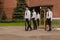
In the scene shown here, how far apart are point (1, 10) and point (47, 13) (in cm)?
2206

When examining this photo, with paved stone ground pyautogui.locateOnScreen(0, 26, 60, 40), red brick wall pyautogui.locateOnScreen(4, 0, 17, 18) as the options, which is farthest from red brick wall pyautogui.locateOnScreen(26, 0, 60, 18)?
paved stone ground pyautogui.locateOnScreen(0, 26, 60, 40)

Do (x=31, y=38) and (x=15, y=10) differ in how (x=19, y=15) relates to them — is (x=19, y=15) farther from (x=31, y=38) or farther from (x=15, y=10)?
(x=31, y=38)

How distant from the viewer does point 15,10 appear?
43.6m

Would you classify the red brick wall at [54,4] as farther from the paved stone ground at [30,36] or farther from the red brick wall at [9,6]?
the paved stone ground at [30,36]

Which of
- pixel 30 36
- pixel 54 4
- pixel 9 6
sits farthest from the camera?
pixel 9 6

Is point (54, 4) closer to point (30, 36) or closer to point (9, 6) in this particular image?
point (9, 6)

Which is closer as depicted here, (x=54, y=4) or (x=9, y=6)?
(x=54, y=4)

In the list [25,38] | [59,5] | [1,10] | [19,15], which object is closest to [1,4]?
[1,10]

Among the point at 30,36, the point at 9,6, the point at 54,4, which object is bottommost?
the point at 30,36

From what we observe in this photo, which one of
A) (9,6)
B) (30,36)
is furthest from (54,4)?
(30,36)

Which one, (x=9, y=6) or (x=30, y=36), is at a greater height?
(x=9, y=6)

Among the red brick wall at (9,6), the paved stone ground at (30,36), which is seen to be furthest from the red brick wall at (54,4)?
the paved stone ground at (30,36)

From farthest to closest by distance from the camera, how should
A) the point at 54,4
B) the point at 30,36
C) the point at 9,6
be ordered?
the point at 9,6 → the point at 54,4 → the point at 30,36

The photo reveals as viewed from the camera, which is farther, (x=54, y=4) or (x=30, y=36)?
(x=54, y=4)
